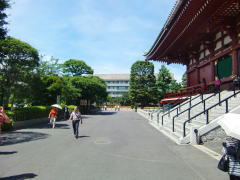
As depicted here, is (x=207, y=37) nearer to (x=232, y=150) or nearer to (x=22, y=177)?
(x=232, y=150)

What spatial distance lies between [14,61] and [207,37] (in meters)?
14.6

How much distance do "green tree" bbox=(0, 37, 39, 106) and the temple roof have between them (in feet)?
32.9

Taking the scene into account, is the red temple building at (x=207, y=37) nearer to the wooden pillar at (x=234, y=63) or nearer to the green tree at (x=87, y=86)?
the wooden pillar at (x=234, y=63)

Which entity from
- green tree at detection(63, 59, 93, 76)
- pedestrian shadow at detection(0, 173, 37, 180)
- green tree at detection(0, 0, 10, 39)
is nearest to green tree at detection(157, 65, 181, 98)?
green tree at detection(63, 59, 93, 76)

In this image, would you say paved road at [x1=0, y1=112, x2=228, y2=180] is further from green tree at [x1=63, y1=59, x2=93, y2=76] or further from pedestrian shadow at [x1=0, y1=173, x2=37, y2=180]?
green tree at [x1=63, y1=59, x2=93, y2=76]

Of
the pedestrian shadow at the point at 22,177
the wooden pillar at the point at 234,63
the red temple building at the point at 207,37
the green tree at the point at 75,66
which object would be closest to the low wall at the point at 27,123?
the pedestrian shadow at the point at 22,177

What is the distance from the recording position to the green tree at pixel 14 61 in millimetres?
16344

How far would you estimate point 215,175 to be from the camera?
5.40 meters

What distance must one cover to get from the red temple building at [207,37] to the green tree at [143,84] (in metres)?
34.4

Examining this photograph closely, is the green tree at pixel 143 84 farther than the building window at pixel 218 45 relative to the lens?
Yes

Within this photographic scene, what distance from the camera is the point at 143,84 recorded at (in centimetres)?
5800

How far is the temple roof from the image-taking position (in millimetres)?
10625

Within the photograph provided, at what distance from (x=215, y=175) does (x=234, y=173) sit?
1.74 meters

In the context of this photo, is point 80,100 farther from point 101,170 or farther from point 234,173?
point 234,173
